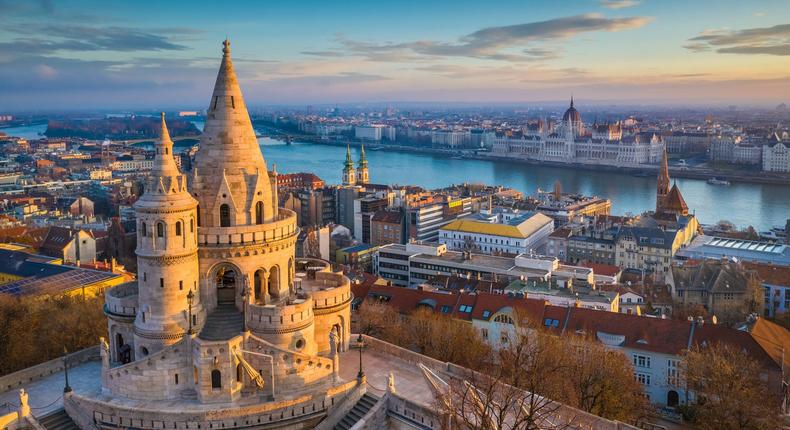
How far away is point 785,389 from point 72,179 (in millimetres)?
82383

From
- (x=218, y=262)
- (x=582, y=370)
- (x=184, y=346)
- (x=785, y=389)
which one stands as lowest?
(x=785, y=389)

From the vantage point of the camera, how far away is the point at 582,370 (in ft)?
66.4

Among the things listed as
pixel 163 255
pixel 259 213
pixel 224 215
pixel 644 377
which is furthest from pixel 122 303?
pixel 644 377

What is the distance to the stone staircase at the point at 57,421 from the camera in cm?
1616

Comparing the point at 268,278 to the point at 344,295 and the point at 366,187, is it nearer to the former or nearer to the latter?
the point at 344,295

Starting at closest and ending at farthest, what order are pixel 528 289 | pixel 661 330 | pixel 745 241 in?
pixel 661 330 < pixel 528 289 < pixel 745 241

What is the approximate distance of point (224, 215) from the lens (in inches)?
733

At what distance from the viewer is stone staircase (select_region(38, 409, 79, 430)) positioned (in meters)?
16.2

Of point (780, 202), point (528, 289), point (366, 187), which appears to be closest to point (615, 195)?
point (780, 202)

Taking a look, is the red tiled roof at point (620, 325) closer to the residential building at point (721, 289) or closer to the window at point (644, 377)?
the window at point (644, 377)

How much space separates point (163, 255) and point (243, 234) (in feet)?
6.90

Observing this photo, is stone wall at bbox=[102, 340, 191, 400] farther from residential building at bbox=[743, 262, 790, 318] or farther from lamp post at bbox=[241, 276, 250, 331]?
residential building at bbox=[743, 262, 790, 318]

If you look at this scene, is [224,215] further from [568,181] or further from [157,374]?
[568,181]

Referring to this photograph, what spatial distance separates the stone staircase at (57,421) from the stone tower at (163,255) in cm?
212
